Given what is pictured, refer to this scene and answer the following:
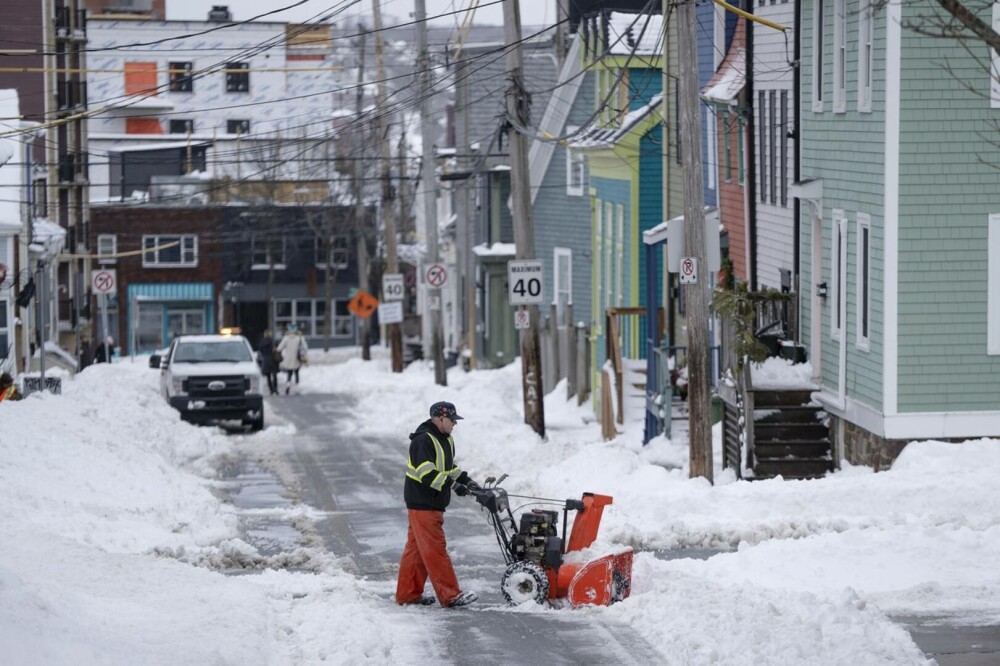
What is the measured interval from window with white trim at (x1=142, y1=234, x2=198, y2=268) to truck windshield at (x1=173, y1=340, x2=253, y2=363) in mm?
37893

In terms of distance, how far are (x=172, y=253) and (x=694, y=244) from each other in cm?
5337

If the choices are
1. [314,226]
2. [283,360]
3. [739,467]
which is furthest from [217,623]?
[314,226]

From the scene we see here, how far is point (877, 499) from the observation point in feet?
53.5

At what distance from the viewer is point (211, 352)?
104ft

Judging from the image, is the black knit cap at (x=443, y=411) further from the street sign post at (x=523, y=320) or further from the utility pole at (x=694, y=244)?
the street sign post at (x=523, y=320)

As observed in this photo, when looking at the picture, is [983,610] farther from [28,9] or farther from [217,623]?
[28,9]

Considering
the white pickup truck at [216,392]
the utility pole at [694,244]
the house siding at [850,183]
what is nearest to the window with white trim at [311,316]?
the white pickup truck at [216,392]

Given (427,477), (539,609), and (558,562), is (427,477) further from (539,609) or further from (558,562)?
(539,609)

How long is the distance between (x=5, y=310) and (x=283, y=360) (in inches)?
390

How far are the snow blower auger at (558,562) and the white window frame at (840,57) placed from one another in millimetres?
8737

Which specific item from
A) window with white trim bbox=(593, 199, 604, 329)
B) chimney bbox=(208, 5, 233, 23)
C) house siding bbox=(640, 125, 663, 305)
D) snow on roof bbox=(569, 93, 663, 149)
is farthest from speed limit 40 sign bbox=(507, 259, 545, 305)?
chimney bbox=(208, 5, 233, 23)

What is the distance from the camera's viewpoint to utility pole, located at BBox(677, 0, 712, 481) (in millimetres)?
18156

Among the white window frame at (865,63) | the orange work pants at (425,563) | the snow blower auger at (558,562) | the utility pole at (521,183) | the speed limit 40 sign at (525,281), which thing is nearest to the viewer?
the snow blower auger at (558,562)

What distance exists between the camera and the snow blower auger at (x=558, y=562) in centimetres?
1230
